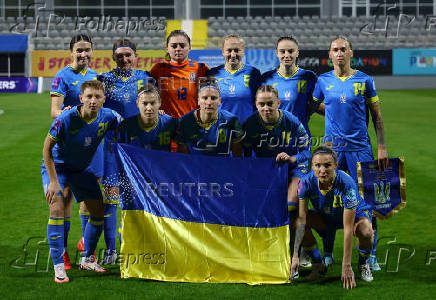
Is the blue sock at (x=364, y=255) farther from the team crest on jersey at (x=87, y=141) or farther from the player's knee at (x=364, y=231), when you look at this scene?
the team crest on jersey at (x=87, y=141)

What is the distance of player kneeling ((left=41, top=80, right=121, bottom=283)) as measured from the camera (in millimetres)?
5016

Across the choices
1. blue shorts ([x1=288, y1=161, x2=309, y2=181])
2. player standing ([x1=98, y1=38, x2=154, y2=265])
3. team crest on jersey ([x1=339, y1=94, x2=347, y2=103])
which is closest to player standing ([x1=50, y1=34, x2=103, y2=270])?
player standing ([x1=98, y1=38, x2=154, y2=265])

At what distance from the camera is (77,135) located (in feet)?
16.8

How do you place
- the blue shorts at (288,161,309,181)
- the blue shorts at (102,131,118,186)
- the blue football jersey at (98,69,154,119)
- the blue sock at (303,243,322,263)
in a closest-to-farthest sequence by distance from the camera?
the blue sock at (303,243,322,263) → the blue shorts at (288,161,309,181) → the blue shorts at (102,131,118,186) → the blue football jersey at (98,69,154,119)

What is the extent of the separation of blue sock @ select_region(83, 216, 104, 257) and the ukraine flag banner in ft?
1.18

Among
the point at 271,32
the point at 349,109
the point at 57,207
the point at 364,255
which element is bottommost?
the point at 364,255

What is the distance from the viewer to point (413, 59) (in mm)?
29734

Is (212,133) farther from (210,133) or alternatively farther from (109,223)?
(109,223)

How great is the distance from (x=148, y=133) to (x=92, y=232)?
951mm

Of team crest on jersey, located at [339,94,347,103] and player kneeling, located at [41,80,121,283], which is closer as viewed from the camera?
player kneeling, located at [41,80,121,283]

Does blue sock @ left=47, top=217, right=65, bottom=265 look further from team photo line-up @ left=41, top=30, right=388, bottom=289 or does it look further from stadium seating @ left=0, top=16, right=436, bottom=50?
stadium seating @ left=0, top=16, right=436, bottom=50

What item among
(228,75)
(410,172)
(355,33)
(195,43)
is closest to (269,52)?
(195,43)

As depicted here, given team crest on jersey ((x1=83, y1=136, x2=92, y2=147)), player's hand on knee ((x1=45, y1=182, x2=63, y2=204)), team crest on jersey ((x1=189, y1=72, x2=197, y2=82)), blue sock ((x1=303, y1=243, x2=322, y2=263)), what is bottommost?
blue sock ((x1=303, y1=243, x2=322, y2=263))

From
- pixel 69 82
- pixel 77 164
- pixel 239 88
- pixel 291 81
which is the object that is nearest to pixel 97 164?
pixel 77 164
